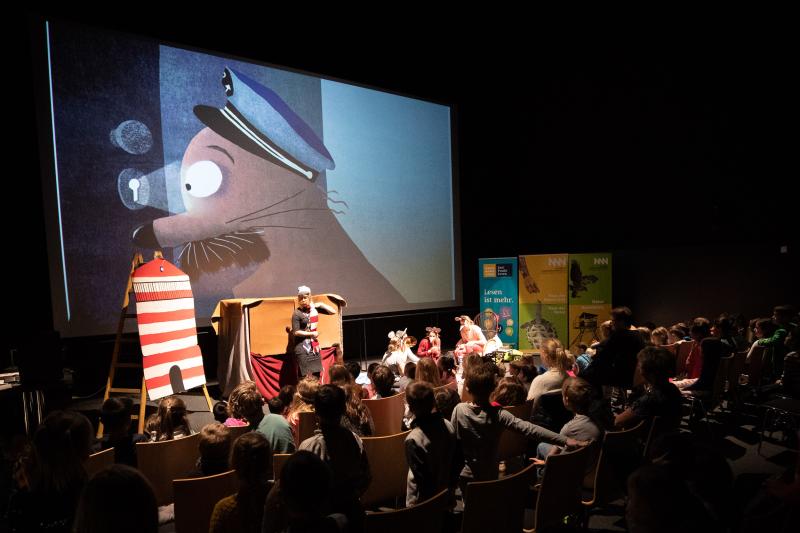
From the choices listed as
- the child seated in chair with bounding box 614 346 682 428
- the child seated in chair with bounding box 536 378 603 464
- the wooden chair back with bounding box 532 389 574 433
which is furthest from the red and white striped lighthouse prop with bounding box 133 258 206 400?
the child seated in chair with bounding box 614 346 682 428

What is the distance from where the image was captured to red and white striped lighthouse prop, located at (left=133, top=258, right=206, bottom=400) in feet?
15.4

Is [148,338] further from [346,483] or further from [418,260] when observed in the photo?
[418,260]

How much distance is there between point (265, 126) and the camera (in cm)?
728

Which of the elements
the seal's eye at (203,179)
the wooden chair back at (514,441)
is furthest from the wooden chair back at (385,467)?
the seal's eye at (203,179)

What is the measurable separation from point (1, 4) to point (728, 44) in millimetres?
9743

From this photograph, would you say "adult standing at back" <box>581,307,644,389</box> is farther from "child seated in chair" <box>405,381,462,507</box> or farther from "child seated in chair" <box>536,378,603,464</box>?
"child seated in chair" <box>405,381,462,507</box>

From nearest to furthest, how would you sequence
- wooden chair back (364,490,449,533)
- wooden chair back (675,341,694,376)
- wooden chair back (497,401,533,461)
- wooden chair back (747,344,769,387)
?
wooden chair back (364,490,449,533) → wooden chair back (497,401,533,461) → wooden chair back (747,344,769,387) → wooden chair back (675,341,694,376)

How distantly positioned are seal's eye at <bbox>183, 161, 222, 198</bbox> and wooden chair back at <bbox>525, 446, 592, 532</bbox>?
19.1 feet

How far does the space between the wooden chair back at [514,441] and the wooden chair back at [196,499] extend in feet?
5.47

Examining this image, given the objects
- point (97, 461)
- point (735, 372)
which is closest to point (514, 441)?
point (97, 461)

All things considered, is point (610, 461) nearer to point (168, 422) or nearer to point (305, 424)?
point (305, 424)

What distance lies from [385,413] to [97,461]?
1847 mm

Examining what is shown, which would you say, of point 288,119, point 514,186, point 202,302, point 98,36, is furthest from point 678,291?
point 98,36

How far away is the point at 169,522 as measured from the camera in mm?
2557
